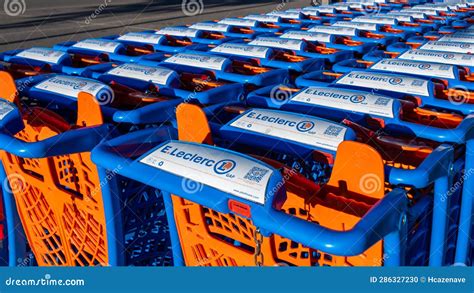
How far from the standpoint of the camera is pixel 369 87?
2.57 meters

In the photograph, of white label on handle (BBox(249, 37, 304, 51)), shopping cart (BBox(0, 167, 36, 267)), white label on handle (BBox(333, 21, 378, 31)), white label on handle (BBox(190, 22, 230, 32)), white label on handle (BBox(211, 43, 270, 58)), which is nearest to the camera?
shopping cart (BBox(0, 167, 36, 267))

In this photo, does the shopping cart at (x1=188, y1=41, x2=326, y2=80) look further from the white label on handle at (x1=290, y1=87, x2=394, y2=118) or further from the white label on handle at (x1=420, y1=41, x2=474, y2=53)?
the white label on handle at (x1=290, y1=87, x2=394, y2=118)

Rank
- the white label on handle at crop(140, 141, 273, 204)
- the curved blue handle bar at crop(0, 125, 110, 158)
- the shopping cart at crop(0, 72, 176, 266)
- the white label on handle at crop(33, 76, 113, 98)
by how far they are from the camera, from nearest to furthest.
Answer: the white label on handle at crop(140, 141, 273, 204) < the curved blue handle bar at crop(0, 125, 110, 158) < the shopping cart at crop(0, 72, 176, 266) < the white label on handle at crop(33, 76, 113, 98)

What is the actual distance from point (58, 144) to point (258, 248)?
75 centimetres

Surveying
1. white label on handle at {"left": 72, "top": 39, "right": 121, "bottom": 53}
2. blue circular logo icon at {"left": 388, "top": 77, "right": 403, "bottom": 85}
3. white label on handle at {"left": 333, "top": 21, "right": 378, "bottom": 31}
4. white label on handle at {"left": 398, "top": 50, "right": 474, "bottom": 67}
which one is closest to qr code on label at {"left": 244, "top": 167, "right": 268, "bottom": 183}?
blue circular logo icon at {"left": 388, "top": 77, "right": 403, "bottom": 85}

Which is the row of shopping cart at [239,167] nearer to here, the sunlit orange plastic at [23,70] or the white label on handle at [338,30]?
the sunlit orange plastic at [23,70]

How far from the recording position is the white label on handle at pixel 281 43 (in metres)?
3.77

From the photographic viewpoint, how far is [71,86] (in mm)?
2416

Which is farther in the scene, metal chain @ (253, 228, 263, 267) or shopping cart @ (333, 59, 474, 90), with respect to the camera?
shopping cart @ (333, 59, 474, 90)

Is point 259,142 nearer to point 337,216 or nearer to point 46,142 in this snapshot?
point 337,216

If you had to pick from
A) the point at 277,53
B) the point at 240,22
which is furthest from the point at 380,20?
the point at 277,53

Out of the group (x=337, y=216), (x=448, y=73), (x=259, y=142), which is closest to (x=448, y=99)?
(x=448, y=73)

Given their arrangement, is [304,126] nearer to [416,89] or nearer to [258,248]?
[258,248]

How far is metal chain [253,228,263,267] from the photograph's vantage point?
1.51 m
